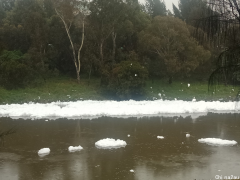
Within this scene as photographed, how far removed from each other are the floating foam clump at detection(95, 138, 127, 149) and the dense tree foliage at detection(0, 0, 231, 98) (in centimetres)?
1040

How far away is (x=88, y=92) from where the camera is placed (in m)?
20.7

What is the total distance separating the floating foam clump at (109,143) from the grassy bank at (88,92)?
36.0ft

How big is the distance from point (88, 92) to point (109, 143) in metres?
12.3

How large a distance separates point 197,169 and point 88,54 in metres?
17.3

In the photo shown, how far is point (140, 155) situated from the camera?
7.57m

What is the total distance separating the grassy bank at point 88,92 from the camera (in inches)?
760

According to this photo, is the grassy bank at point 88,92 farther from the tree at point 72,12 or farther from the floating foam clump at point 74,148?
the floating foam clump at point 74,148

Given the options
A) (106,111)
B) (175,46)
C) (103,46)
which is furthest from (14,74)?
(175,46)

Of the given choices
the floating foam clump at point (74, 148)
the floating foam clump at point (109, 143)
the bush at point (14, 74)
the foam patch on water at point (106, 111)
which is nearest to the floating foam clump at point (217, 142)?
the floating foam clump at point (109, 143)

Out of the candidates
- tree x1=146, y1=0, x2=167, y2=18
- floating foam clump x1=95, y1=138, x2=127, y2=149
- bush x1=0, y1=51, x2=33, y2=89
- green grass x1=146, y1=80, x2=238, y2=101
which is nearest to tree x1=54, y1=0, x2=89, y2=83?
bush x1=0, y1=51, x2=33, y2=89

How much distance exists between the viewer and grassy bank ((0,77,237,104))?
1930cm

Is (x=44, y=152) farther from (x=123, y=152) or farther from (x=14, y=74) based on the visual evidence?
(x=14, y=74)

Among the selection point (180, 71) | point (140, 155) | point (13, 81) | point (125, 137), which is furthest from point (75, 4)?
point (140, 155)

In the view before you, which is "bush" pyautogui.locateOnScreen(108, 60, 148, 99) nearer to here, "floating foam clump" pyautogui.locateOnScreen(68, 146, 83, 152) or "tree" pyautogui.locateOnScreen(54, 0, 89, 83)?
"tree" pyautogui.locateOnScreen(54, 0, 89, 83)
